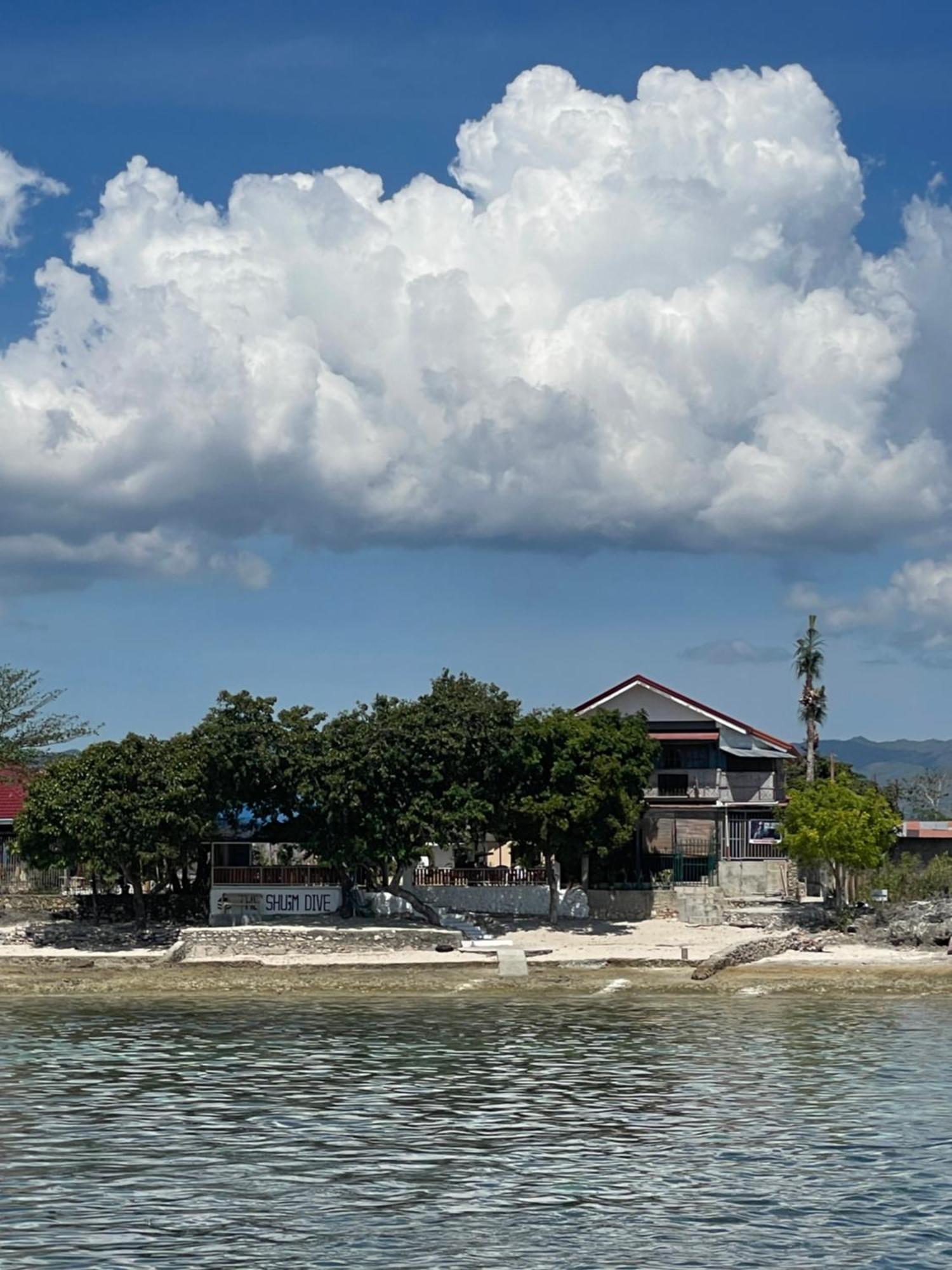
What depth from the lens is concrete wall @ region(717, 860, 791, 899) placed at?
226ft

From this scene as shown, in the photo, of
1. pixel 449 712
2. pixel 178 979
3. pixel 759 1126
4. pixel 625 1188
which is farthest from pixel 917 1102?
pixel 449 712

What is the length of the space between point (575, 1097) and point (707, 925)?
105 ft

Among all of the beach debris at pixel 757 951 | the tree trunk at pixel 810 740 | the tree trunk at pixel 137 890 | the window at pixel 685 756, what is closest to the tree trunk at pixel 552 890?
the beach debris at pixel 757 951

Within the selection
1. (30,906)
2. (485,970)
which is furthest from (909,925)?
(30,906)

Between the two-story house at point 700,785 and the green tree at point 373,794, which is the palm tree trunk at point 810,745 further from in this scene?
the green tree at point 373,794

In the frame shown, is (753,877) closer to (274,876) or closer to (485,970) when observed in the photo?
(485,970)

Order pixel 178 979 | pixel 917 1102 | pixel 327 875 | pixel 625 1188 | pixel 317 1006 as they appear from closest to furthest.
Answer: pixel 625 1188, pixel 917 1102, pixel 317 1006, pixel 178 979, pixel 327 875

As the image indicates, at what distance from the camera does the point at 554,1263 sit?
20.0 metres

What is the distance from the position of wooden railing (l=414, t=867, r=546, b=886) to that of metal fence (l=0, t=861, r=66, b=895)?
1662 cm

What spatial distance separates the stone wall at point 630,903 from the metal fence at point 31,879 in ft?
76.8

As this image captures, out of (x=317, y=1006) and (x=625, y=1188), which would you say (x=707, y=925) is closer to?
(x=317, y=1006)

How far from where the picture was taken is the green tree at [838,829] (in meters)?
61.2

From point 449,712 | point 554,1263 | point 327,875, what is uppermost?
point 449,712

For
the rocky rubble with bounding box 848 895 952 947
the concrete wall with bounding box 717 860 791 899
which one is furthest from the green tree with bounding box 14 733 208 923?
the rocky rubble with bounding box 848 895 952 947
